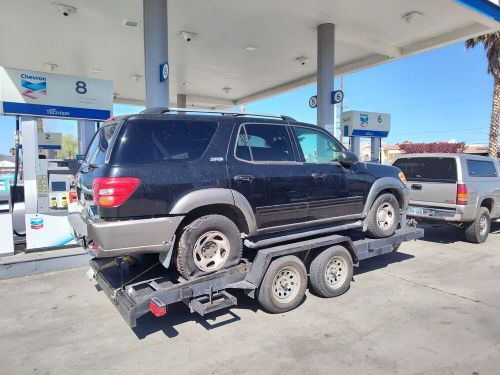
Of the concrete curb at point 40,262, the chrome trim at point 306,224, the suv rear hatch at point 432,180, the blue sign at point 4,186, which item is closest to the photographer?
the chrome trim at point 306,224

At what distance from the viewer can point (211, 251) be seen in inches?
163

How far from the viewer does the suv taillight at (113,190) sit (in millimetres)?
3551

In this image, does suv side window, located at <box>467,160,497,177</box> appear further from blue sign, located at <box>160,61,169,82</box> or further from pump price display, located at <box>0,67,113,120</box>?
pump price display, located at <box>0,67,113,120</box>

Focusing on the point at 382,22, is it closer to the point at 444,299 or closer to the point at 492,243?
the point at 492,243

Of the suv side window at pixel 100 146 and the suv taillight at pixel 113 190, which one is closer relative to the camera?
the suv taillight at pixel 113 190

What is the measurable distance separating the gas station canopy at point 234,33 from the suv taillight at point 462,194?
4.14 meters

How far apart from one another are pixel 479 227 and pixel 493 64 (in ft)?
43.8

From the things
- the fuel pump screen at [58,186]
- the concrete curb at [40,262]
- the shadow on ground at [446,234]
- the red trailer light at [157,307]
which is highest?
the fuel pump screen at [58,186]

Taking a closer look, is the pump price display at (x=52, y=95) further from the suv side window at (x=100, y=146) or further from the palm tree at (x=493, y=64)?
the palm tree at (x=493, y=64)

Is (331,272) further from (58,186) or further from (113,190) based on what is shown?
(58,186)

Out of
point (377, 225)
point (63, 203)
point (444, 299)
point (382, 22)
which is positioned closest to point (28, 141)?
point (63, 203)

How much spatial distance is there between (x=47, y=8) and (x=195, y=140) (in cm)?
704

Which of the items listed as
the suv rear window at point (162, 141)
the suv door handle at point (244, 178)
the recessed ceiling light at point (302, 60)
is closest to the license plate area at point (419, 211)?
the suv door handle at point (244, 178)

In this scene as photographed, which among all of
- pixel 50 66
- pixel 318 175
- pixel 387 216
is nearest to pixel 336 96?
pixel 387 216
